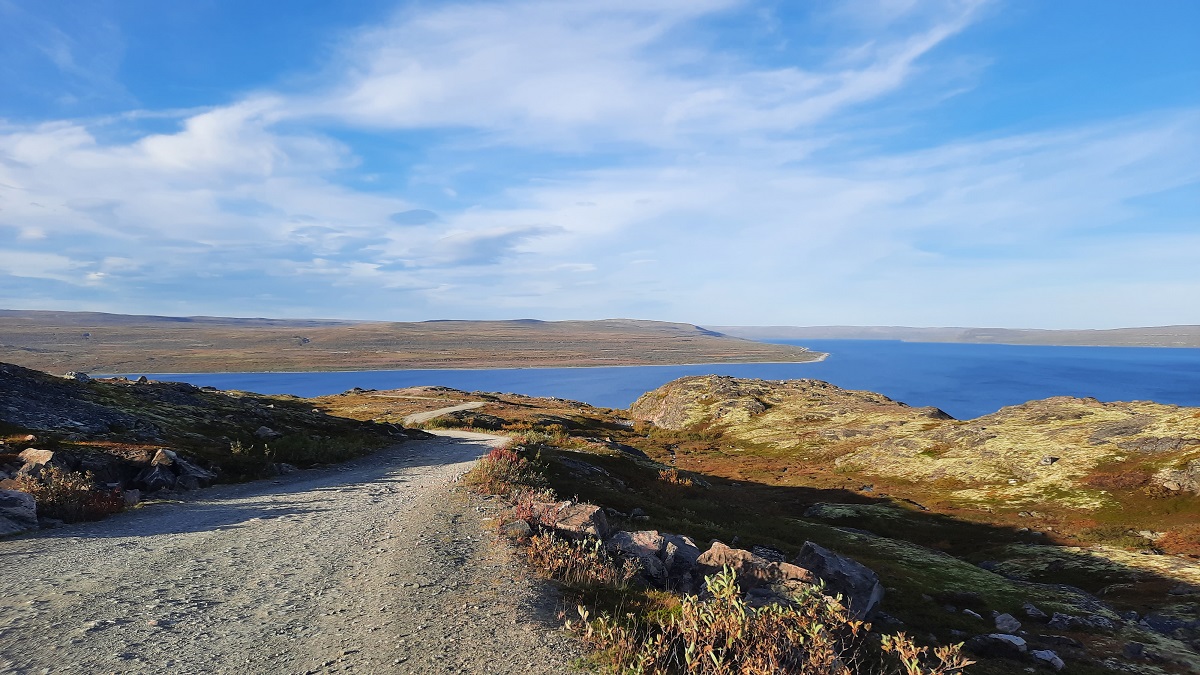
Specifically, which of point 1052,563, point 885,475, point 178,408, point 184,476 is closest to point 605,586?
point 184,476

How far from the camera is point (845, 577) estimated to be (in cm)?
1477

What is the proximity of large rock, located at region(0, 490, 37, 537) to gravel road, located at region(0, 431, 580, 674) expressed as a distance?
708mm

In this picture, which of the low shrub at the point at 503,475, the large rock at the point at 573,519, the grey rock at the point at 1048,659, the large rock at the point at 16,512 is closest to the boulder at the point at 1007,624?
the grey rock at the point at 1048,659

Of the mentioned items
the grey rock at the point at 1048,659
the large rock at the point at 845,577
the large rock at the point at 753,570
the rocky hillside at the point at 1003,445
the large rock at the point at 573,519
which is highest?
the large rock at the point at 573,519

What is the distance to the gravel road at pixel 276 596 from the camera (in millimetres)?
7949

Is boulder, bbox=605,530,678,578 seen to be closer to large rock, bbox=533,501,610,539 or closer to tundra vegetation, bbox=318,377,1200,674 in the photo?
large rock, bbox=533,501,610,539

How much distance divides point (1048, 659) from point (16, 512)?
27.6 meters

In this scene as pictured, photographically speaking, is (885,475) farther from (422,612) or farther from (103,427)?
(103,427)

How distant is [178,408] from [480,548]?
104ft

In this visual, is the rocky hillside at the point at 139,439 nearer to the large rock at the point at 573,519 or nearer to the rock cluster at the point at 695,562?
the large rock at the point at 573,519

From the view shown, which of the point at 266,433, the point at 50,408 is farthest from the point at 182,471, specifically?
the point at 50,408

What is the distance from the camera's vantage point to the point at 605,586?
1136 centimetres

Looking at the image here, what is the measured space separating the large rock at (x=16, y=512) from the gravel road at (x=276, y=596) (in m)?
0.71

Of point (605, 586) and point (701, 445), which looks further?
point (701, 445)
